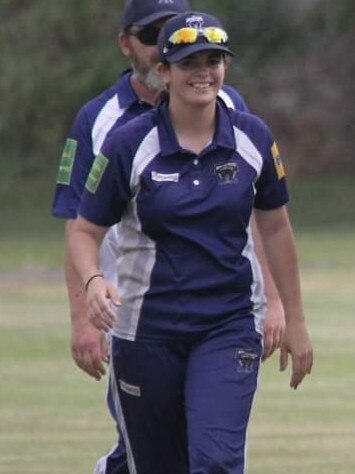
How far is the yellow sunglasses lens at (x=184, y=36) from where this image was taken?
240 inches

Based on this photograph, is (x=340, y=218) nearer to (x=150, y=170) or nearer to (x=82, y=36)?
(x=82, y=36)

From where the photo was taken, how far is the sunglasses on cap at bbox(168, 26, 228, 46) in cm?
609

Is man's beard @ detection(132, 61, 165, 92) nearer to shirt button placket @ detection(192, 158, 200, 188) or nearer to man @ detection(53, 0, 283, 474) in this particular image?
man @ detection(53, 0, 283, 474)

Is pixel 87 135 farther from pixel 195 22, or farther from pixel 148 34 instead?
pixel 195 22

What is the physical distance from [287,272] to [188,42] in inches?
36.0

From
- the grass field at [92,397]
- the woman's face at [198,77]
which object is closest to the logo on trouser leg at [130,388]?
the woman's face at [198,77]

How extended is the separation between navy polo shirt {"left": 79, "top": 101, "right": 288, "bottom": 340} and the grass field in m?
2.72

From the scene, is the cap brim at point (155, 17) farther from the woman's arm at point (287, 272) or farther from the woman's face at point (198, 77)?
the woman's arm at point (287, 272)

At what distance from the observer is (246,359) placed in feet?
20.5

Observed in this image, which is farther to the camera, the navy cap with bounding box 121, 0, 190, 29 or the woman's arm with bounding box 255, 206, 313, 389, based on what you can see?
the navy cap with bounding box 121, 0, 190, 29

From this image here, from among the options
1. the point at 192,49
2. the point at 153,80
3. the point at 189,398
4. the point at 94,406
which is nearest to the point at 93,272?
the point at 189,398

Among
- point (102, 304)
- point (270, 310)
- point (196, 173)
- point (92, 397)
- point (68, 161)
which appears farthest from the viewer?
point (92, 397)

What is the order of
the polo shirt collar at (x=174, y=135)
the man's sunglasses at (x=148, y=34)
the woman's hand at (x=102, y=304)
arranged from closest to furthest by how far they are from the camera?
the woman's hand at (x=102, y=304), the polo shirt collar at (x=174, y=135), the man's sunglasses at (x=148, y=34)

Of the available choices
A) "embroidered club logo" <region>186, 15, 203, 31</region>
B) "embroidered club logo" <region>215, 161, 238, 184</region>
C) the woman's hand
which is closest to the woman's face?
"embroidered club logo" <region>186, 15, 203, 31</region>
